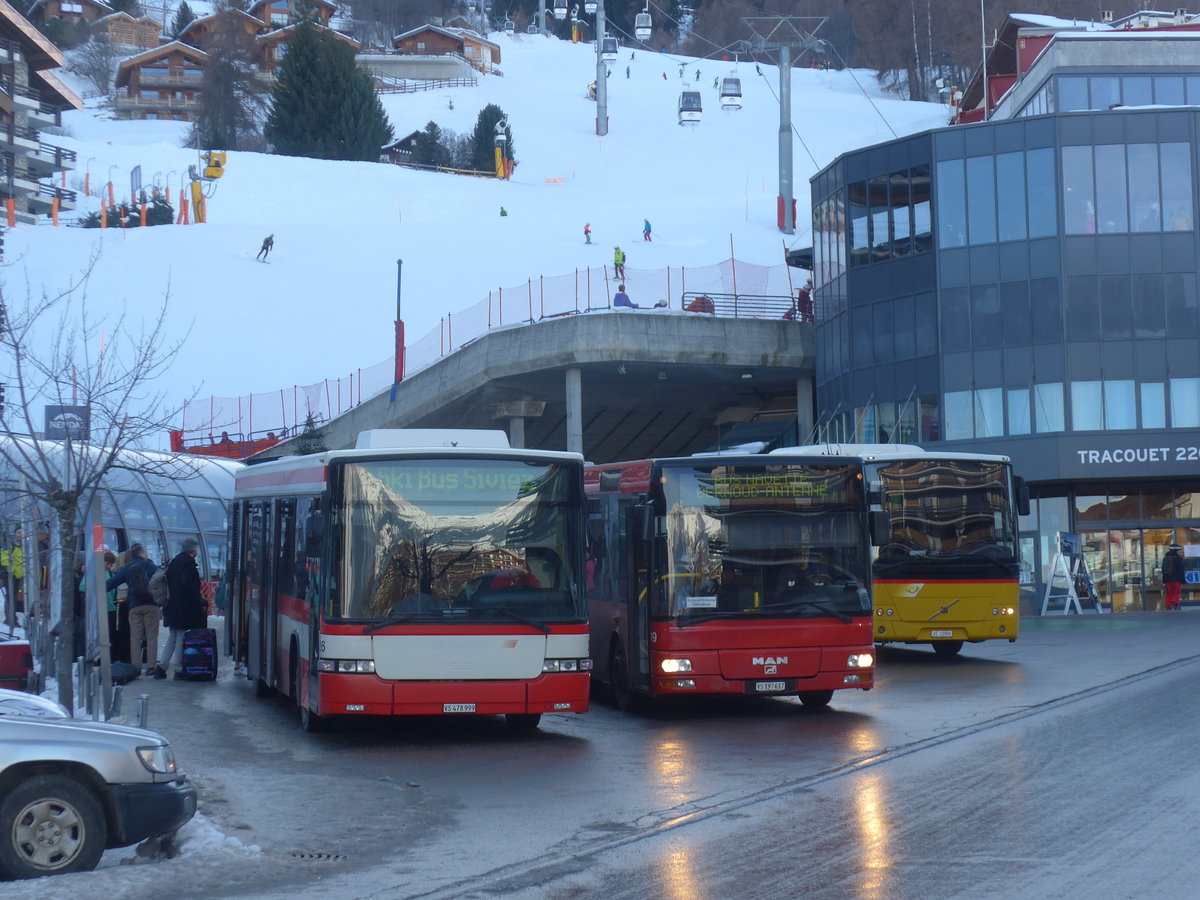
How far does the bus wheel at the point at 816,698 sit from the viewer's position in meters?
16.9

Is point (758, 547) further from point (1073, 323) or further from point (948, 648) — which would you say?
point (1073, 323)

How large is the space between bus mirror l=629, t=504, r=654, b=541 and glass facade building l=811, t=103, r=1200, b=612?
2599 cm

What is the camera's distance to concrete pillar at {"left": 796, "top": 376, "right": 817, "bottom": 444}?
47750 mm

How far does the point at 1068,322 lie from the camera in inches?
1564

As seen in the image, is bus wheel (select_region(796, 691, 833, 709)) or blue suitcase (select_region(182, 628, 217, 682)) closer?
bus wheel (select_region(796, 691, 833, 709))

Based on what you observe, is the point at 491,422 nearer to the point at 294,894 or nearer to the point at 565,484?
the point at 565,484

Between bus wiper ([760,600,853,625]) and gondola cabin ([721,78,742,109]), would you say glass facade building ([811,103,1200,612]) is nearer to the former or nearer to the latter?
bus wiper ([760,600,853,625])

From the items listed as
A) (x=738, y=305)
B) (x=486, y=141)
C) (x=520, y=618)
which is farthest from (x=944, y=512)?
(x=486, y=141)

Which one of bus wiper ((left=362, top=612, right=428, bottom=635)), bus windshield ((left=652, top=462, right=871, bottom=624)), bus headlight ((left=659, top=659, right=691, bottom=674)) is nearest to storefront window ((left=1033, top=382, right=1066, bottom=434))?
bus windshield ((left=652, top=462, right=871, bottom=624))

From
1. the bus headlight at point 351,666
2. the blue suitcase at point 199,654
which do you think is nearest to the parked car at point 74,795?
the bus headlight at point 351,666

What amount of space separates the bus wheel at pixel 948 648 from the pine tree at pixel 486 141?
9439 cm

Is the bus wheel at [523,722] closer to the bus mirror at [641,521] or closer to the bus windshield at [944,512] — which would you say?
the bus mirror at [641,521]

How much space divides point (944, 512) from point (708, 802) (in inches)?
498

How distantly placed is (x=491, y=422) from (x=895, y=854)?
41111mm
